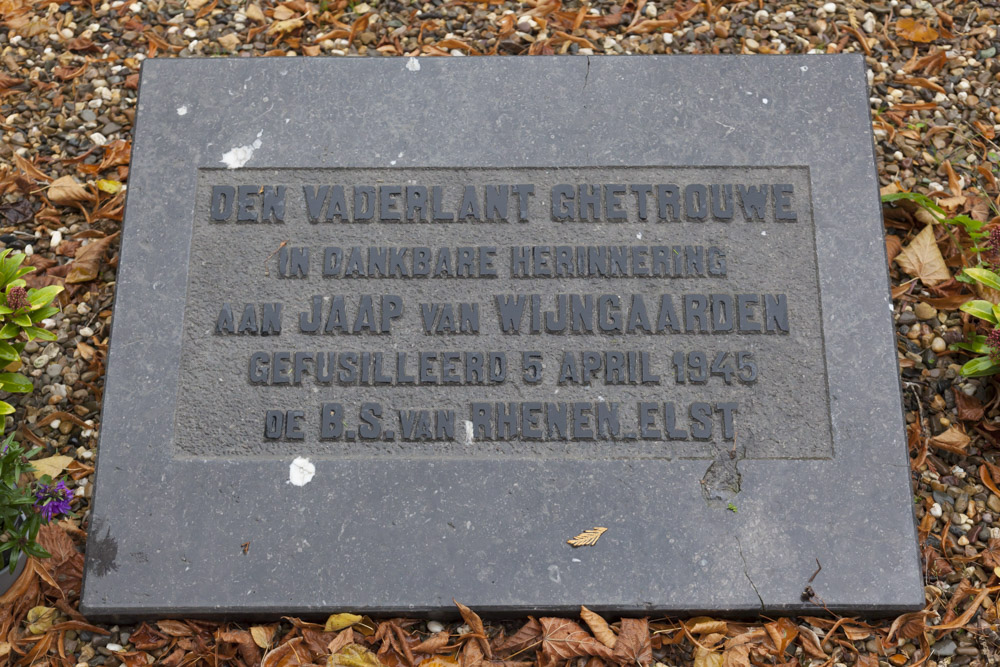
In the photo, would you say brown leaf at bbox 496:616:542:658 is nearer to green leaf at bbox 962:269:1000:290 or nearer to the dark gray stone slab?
the dark gray stone slab

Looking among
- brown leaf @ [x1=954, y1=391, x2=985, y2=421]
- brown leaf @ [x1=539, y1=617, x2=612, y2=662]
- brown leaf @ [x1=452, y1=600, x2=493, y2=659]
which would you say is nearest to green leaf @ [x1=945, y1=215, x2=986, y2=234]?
brown leaf @ [x1=954, y1=391, x2=985, y2=421]

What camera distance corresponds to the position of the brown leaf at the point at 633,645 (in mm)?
2559


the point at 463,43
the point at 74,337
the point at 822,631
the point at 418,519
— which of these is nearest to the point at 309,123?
the point at 463,43

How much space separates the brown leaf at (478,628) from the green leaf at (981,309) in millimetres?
2098

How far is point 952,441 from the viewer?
293 centimetres

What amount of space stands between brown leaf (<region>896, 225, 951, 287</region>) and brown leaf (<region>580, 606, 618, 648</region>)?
6.20 feet

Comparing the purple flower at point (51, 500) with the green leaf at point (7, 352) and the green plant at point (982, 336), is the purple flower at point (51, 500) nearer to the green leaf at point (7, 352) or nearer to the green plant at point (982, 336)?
the green leaf at point (7, 352)

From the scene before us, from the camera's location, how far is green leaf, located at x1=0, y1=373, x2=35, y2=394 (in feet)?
9.27

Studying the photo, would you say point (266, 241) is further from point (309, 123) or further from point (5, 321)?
point (5, 321)

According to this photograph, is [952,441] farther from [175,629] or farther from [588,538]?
[175,629]

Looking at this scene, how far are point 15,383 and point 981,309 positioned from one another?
3.54m

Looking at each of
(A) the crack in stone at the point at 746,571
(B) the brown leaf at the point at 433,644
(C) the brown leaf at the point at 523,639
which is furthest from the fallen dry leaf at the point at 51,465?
(A) the crack in stone at the point at 746,571

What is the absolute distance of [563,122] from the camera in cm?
306

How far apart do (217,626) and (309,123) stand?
6.11 ft
